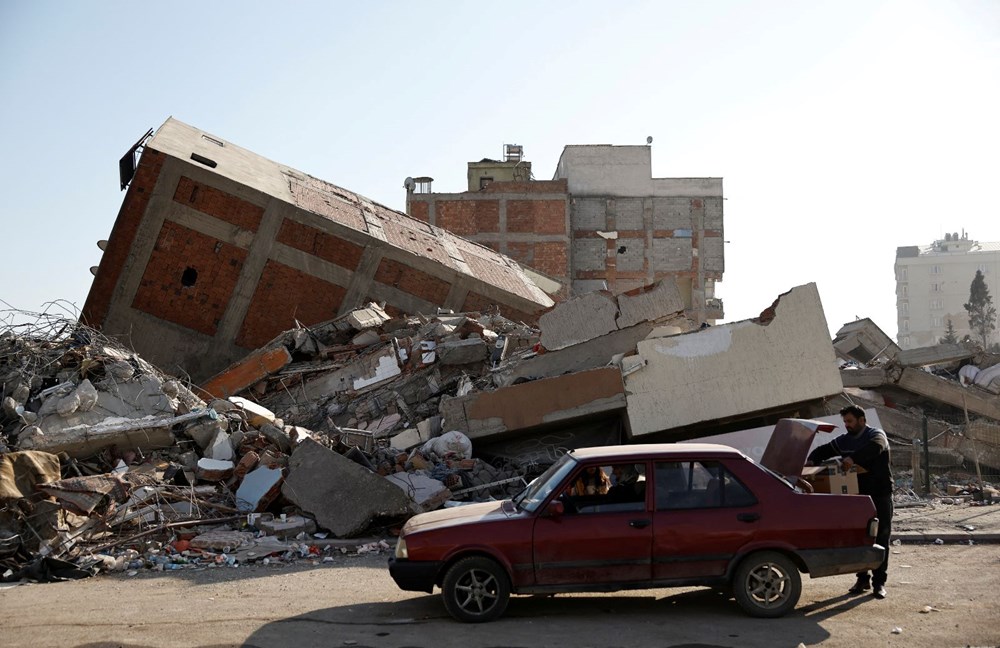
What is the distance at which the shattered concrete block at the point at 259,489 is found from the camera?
11.7 m

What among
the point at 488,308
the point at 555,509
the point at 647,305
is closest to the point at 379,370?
the point at 647,305

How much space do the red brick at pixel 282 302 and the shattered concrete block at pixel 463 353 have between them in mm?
8081

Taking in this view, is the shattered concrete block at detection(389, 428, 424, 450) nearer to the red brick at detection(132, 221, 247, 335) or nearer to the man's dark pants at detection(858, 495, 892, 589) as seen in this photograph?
the man's dark pants at detection(858, 495, 892, 589)

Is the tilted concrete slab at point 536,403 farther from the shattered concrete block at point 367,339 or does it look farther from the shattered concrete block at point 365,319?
the shattered concrete block at point 365,319

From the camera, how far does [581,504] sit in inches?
292

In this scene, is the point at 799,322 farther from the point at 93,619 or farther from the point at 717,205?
the point at 717,205

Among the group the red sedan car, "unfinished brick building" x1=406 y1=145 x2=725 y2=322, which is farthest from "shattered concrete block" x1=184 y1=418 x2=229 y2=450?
"unfinished brick building" x1=406 y1=145 x2=725 y2=322

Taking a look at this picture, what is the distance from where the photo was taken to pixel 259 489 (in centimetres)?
1188

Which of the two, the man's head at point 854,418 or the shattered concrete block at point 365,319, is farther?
the shattered concrete block at point 365,319

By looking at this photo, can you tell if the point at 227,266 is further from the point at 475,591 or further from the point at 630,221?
the point at 630,221

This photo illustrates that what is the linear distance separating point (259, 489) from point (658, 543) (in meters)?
6.31

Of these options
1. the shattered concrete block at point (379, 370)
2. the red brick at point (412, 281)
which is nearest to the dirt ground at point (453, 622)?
the shattered concrete block at point (379, 370)

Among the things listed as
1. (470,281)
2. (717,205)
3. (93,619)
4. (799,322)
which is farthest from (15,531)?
(717,205)

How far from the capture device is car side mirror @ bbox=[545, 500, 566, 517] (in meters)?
7.29
